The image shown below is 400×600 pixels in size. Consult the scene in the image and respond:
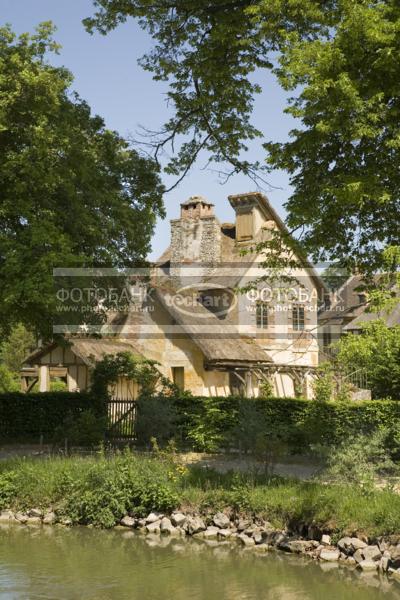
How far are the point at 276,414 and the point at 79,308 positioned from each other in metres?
6.94

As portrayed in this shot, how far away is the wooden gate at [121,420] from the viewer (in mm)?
22016

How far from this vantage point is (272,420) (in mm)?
21016

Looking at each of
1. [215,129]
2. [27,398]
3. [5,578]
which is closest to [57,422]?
[27,398]

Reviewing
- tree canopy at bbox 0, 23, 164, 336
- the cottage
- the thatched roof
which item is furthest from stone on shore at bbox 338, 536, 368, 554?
the thatched roof

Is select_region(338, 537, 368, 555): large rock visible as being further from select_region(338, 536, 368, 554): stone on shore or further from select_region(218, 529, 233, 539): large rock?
select_region(218, 529, 233, 539): large rock

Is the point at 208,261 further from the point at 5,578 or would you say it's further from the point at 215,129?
the point at 5,578

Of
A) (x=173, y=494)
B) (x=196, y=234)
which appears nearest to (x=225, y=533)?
(x=173, y=494)

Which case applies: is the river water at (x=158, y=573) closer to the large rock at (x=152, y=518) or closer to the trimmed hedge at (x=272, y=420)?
the large rock at (x=152, y=518)

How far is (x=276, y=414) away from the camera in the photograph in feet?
69.1

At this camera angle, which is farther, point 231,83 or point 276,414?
point 276,414

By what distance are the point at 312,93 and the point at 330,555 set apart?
23.1 ft

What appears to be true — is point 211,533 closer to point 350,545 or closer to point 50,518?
point 350,545

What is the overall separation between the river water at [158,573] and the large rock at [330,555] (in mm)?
159

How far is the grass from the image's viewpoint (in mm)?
10648
